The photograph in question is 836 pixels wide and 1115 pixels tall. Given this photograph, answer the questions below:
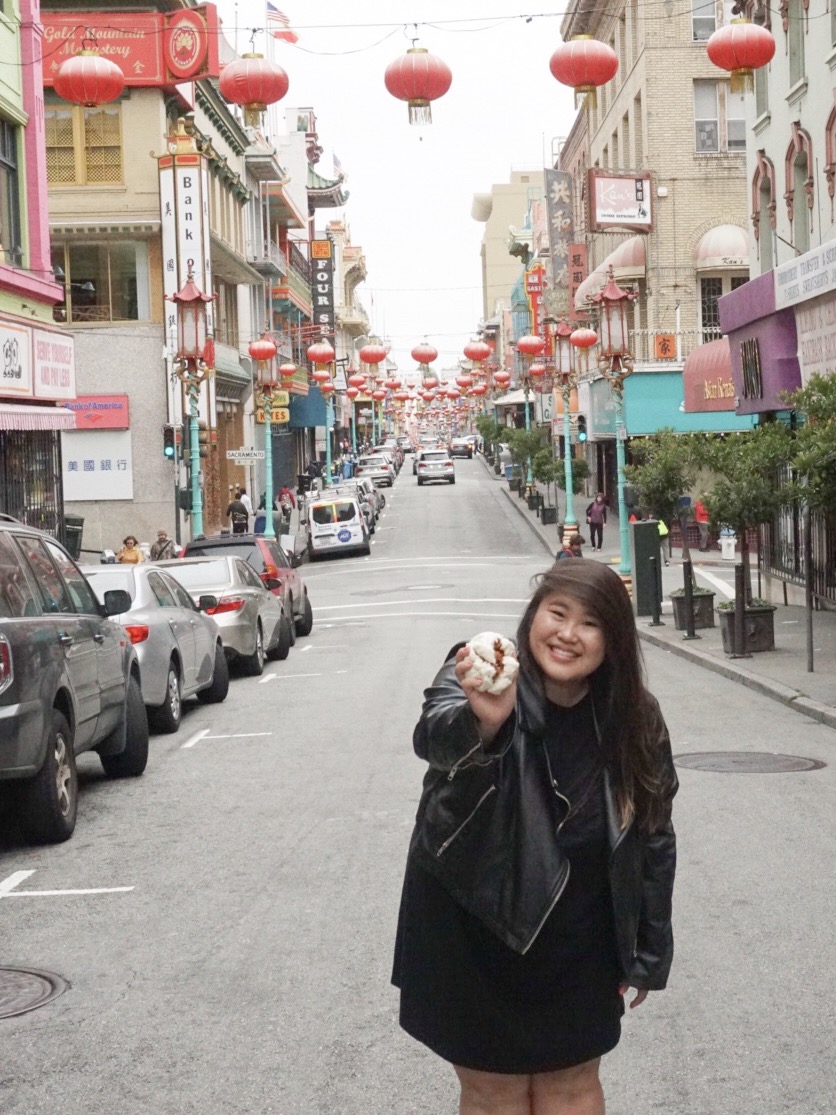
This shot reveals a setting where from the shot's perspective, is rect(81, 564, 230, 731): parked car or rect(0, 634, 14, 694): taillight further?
rect(81, 564, 230, 731): parked car

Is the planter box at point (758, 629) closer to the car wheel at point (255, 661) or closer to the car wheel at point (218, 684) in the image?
the car wheel at point (255, 661)

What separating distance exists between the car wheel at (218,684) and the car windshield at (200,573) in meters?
2.36

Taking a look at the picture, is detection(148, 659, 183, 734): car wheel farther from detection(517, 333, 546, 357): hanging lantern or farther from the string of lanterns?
detection(517, 333, 546, 357): hanging lantern

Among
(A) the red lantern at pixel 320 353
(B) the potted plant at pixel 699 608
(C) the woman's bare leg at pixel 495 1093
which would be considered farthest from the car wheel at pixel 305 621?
(A) the red lantern at pixel 320 353

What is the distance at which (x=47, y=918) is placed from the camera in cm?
779

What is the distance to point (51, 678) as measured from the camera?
9.43m

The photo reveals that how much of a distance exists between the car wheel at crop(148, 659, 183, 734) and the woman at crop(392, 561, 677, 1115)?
1132 centimetres

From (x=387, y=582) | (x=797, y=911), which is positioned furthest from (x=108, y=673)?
(x=387, y=582)

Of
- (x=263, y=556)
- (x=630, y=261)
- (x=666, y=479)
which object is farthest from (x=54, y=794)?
(x=630, y=261)

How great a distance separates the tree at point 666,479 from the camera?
79.6ft

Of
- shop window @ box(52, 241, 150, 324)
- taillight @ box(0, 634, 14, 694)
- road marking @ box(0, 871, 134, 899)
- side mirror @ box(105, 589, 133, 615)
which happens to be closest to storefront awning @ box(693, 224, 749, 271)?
shop window @ box(52, 241, 150, 324)

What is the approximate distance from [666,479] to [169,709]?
11.9m

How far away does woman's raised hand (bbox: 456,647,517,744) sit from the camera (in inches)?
124

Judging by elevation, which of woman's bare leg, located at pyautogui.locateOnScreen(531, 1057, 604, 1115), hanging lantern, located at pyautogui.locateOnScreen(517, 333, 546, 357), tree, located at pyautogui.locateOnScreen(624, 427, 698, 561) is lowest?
woman's bare leg, located at pyautogui.locateOnScreen(531, 1057, 604, 1115)
